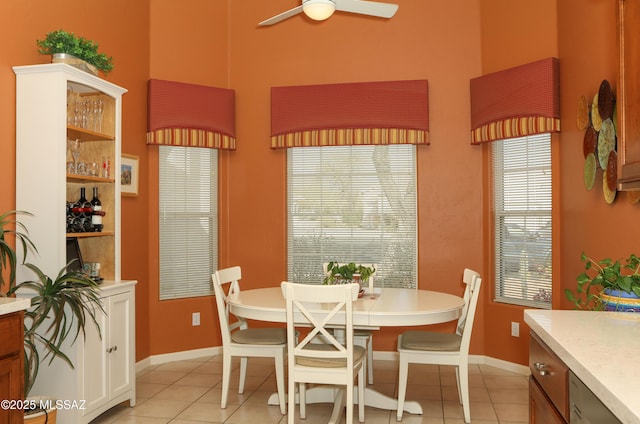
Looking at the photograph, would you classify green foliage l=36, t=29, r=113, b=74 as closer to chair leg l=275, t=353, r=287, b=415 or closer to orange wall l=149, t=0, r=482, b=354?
orange wall l=149, t=0, r=482, b=354

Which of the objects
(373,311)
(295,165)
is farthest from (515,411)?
(295,165)

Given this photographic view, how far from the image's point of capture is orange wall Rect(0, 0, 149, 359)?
301 cm

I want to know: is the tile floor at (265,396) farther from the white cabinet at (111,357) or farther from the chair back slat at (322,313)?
the chair back slat at (322,313)

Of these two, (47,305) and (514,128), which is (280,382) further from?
(514,128)

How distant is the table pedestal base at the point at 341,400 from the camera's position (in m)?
3.22

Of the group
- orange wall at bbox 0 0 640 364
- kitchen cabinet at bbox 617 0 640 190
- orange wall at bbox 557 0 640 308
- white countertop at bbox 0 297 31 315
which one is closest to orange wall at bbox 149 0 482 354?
orange wall at bbox 0 0 640 364

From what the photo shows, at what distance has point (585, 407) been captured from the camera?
4.05 feet

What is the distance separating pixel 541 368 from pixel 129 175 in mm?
3490

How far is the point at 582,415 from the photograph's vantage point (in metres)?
1.26

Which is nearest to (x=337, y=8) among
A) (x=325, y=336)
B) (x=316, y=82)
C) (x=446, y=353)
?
(x=316, y=82)

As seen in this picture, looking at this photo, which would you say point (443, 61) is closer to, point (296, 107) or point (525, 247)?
point (296, 107)

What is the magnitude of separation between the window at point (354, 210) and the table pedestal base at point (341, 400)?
1.49 m

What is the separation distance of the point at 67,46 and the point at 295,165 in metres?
2.29

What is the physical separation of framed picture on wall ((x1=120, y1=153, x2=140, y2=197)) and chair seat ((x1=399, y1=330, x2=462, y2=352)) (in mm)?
2438
